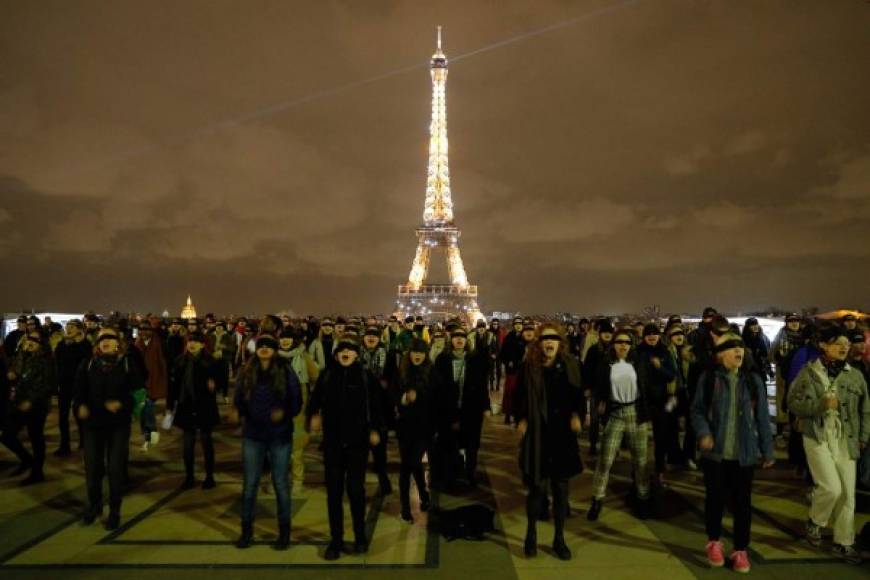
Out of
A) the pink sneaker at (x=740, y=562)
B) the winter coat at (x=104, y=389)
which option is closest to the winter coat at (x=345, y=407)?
the winter coat at (x=104, y=389)

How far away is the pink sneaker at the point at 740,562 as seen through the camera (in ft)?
14.5

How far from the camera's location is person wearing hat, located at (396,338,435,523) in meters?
5.68

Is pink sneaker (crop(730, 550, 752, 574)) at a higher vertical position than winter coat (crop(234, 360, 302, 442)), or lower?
lower

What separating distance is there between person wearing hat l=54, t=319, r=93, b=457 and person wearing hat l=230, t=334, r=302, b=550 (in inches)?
167

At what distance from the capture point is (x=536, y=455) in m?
4.78

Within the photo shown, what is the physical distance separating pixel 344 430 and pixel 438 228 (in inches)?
2344

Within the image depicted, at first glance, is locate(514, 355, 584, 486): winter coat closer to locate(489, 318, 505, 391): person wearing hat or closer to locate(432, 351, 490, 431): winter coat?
locate(432, 351, 490, 431): winter coat

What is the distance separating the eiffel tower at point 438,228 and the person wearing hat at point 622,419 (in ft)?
191

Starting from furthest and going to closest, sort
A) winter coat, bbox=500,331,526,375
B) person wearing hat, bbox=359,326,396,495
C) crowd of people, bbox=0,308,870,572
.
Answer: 1. winter coat, bbox=500,331,526,375
2. person wearing hat, bbox=359,326,396,495
3. crowd of people, bbox=0,308,870,572

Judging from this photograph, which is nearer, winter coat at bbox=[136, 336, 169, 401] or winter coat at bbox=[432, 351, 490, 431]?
winter coat at bbox=[432, 351, 490, 431]

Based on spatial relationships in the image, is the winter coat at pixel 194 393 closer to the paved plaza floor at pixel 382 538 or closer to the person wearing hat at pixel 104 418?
the paved plaza floor at pixel 382 538

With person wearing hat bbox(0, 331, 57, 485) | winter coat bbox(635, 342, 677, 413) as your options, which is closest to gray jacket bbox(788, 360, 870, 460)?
winter coat bbox(635, 342, 677, 413)

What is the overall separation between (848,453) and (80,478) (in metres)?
7.93

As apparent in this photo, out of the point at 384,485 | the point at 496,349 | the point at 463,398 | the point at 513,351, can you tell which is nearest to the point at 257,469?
the point at 384,485
